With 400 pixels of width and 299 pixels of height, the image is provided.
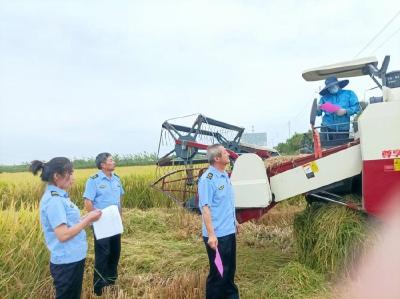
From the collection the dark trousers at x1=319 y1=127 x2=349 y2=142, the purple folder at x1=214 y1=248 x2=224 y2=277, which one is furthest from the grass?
the dark trousers at x1=319 y1=127 x2=349 y2=142

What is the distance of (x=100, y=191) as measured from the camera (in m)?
4.85

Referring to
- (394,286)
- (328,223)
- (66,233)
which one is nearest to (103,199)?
(66,233)

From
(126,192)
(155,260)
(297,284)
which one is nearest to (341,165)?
(297,284)

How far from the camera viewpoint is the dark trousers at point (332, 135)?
184 inches

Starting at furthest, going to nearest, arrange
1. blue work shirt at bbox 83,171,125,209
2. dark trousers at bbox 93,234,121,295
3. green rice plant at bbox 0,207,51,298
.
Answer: blue work shirt at bbox 83,171,125,209, dark trousers at bbox 93,234,121,295, green rice plant at bbox 0,207,51,298

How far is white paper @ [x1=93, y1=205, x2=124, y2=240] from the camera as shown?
3.23 m

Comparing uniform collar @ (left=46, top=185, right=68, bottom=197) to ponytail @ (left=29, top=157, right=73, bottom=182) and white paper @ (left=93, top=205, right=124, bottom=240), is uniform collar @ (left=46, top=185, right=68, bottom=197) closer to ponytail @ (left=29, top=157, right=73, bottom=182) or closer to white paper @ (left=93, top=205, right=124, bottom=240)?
ponytail @ (left=29, top=157, right=73, bottom=182)

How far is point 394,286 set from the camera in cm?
409

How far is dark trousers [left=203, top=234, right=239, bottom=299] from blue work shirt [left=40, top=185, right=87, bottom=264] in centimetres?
130

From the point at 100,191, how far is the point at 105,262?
31.1 inches

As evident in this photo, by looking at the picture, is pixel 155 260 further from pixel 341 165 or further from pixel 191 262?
pixel 341 165

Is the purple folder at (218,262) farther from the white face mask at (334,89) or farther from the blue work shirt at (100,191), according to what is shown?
the white face mask at (334,89)

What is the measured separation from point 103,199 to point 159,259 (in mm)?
1217

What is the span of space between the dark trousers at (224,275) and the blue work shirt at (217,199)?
95 mm
